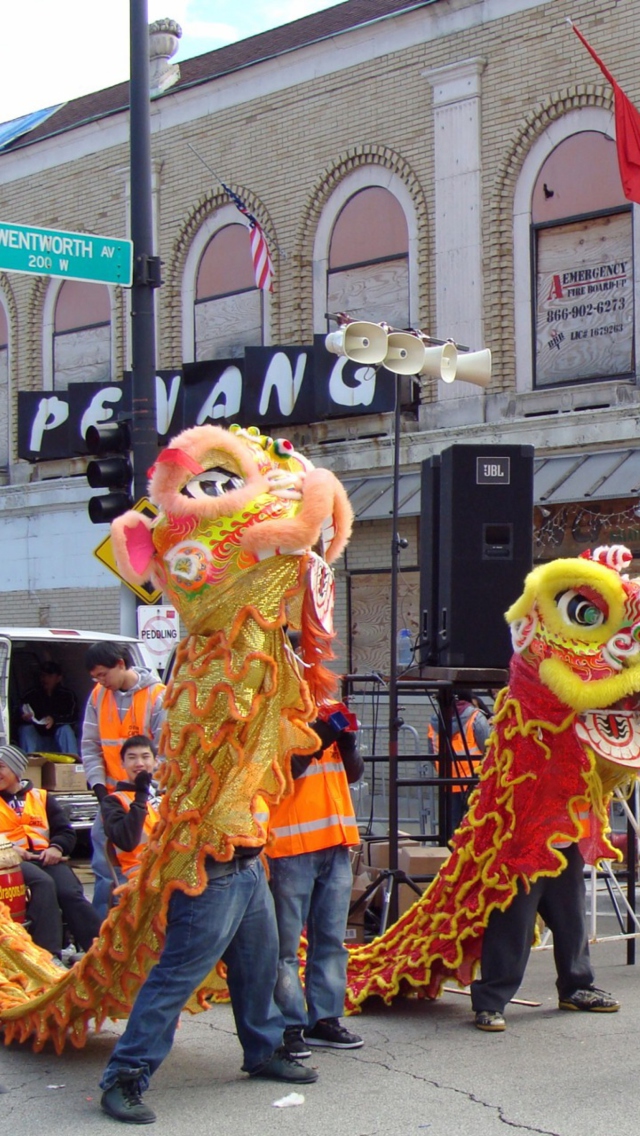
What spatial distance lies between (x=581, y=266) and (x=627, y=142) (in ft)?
5.89

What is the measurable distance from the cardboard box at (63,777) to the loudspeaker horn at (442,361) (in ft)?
14.5

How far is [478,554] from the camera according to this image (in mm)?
8133

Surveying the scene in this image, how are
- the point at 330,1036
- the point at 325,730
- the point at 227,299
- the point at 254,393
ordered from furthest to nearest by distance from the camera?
the point at 227,299 → the point at 254,393 → the point at 330,1036 → the point at 325,730

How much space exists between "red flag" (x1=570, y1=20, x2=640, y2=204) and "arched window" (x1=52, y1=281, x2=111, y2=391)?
891cm

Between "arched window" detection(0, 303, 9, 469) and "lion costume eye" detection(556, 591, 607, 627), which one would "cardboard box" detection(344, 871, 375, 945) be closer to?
"lion costume eye" detection(556, 591, 607, 627)

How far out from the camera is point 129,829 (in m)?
6.91

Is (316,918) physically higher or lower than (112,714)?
lower

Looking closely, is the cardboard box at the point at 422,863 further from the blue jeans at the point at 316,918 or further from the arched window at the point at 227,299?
the arched window at the point at 227,299

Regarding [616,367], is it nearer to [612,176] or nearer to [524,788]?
[612,176]

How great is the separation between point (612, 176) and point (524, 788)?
34.8ft

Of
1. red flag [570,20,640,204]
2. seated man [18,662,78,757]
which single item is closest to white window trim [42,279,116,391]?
seated man [18,662,78,757]

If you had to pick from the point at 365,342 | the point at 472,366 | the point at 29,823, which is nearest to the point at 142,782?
the point at 29,823

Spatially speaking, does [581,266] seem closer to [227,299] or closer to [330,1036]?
[227,299]

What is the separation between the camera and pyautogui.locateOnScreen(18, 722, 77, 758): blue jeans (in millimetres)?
12094
